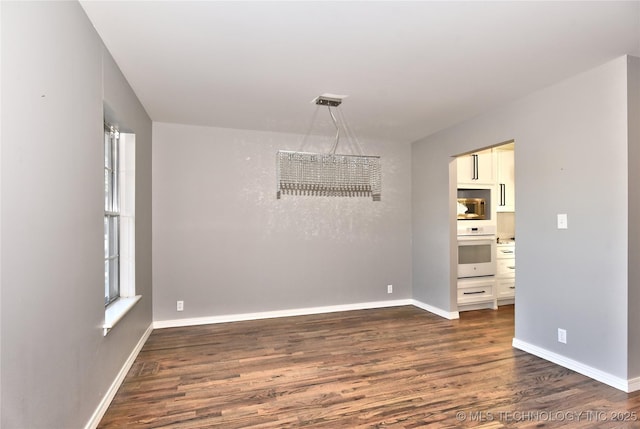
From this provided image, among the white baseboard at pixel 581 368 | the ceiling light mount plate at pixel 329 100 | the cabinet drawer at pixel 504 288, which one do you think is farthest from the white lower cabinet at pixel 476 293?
the ceiling light mount plate at pixel 329 100

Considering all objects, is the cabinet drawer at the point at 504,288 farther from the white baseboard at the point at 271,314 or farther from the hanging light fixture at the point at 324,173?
the hanging light fixture at the point at 324,173

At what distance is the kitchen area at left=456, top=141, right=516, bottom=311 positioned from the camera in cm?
469

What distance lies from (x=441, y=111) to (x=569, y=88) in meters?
1.10

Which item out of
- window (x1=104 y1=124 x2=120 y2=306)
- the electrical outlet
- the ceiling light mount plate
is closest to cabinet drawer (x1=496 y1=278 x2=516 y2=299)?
the electrical outlet

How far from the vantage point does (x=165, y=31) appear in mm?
2090

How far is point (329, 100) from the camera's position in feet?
10.8

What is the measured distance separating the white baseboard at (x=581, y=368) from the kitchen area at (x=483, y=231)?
1339 mm

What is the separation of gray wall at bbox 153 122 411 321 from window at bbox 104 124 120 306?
103 centimetres

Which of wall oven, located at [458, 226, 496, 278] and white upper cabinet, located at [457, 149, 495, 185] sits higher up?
white upper cabinet, located at [457, 149, 495, 185]

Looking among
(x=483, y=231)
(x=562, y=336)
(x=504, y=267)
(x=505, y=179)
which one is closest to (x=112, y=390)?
(x=562, y=336)

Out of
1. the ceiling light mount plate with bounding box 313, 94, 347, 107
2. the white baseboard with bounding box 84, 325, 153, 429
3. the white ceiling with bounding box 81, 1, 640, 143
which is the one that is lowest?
the white baseboard with bounding box 84, 325, 153, 429

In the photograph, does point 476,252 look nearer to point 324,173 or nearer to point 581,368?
point 581,368

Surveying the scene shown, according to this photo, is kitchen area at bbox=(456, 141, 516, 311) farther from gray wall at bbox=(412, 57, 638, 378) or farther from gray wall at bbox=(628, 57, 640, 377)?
gray wall at bbox=(628, 57, 640, 377)

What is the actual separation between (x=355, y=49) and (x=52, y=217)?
1899mm
